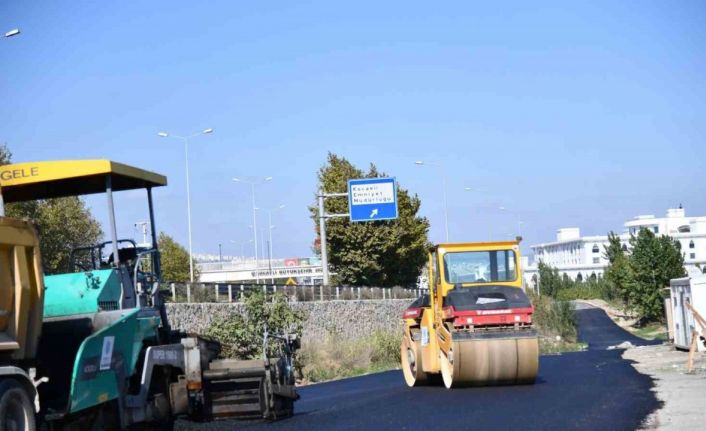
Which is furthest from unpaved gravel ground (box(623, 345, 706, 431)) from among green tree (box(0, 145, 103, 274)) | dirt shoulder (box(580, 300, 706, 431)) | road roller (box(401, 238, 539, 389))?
green tree (box(0, 145, 103, 274))

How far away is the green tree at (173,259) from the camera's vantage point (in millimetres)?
79062

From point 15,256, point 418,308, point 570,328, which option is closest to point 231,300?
point 418,308

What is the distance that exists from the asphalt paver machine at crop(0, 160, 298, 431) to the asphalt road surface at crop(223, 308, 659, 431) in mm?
830

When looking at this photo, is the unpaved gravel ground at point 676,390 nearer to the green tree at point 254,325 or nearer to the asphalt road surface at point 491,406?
the asphalt road surface at point 491,406

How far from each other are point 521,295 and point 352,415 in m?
5.25

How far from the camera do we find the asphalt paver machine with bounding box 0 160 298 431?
926 centimetres

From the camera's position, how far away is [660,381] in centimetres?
1822

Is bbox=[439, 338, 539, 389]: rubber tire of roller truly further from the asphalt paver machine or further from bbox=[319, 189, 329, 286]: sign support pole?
bbox=[319, 189, 329, 286]: sign support pole

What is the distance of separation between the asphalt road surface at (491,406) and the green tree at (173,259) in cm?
5871

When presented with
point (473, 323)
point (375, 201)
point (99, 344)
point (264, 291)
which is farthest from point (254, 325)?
point (99, 344)

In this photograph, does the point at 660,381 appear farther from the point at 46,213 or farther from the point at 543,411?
the point at 46,213

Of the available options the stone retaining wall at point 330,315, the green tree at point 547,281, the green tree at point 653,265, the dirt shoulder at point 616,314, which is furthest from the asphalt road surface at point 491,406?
the green tree at point 547,281

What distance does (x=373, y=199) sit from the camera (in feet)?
141

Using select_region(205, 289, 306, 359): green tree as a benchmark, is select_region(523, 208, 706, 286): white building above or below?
above
